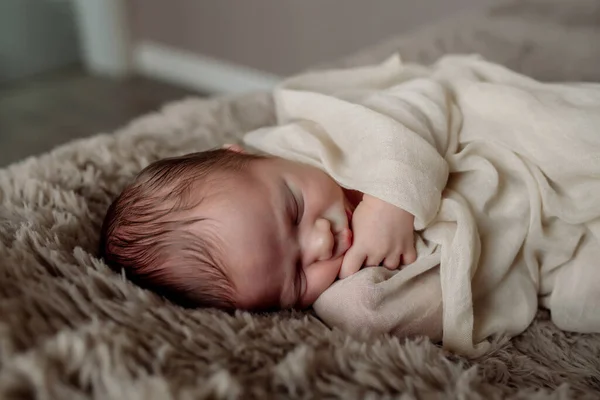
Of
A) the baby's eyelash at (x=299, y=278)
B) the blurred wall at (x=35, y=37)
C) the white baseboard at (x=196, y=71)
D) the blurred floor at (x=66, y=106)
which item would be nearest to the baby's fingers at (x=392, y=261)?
the baby's eyelash at (x=299, y=278)

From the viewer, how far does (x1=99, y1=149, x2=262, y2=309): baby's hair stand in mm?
721

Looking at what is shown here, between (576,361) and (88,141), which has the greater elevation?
(88,141)

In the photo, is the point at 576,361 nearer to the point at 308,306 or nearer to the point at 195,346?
the point at 308,306

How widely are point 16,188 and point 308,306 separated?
1.38 feet

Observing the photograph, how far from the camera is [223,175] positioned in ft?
2.50

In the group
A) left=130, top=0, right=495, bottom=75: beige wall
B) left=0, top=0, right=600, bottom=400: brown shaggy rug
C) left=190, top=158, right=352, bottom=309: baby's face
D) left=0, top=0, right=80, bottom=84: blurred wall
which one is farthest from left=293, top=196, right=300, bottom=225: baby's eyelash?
left=0, top=0, right=80, bottom=84: blurred wall

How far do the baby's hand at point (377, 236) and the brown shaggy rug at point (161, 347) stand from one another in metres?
0.11

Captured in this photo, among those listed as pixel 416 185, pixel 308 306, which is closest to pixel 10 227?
pixel 308 306

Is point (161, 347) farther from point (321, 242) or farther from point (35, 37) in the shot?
point (35, 37)

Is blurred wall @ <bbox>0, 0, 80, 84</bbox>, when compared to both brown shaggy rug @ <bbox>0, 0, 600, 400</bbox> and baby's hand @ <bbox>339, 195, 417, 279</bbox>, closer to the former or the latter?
brown shaggy rug @ <bbox>0, 0, 600, 400</bbox>

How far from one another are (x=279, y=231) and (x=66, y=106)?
1947 mm

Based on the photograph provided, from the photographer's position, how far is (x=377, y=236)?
2.57 ft

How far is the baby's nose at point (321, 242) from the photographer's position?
30.1 inches

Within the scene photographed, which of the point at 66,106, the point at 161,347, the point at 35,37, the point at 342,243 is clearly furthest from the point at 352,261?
the point at 35,37
